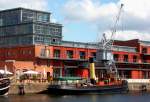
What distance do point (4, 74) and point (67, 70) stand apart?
36738mm

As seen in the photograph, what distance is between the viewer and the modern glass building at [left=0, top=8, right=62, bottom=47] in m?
141

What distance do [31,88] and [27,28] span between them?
132 ft

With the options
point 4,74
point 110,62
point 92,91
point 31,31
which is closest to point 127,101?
point 92,91

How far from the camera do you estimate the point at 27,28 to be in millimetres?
141875

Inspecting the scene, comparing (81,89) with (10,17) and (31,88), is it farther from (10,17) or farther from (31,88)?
(10,17)

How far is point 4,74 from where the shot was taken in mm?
100250

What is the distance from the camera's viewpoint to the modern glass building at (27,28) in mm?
141000

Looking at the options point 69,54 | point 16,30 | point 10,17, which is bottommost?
point 69,54

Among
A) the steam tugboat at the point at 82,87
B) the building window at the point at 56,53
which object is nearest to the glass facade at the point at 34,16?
the building window at the point at 56,53

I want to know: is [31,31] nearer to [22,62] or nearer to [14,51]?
[14,51]

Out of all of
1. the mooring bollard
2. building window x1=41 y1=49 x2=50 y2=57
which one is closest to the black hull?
the mooring bollard

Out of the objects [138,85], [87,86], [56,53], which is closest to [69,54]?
[56,53]

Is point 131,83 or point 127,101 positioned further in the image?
point 131,83

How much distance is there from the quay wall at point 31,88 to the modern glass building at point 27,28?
104 ft
